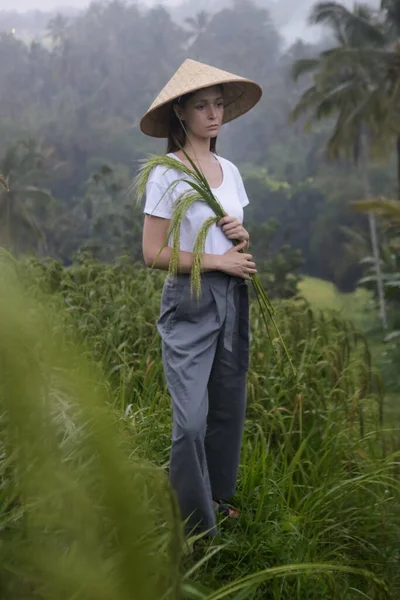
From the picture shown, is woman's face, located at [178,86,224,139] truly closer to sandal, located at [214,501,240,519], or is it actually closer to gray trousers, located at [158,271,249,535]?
gray trousers, located at [158,271,249,535]

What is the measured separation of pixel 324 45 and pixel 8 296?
2806 inches

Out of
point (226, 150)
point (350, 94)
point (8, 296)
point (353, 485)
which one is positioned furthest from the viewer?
point (226, 150)

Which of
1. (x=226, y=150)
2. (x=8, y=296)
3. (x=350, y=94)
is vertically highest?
(x=226, y=150)

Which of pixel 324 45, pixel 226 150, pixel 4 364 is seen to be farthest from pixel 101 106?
pixel 4 364

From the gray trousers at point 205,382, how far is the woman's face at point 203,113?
0.37m

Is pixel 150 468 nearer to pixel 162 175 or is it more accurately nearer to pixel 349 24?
pixel 162 175

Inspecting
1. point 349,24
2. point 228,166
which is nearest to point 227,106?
point 228,166

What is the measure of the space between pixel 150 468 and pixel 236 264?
3.34 ft

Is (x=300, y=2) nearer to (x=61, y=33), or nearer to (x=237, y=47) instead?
(x=237, y=47)

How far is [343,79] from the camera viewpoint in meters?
21.9

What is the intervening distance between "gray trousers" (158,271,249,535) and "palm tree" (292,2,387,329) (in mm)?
17638

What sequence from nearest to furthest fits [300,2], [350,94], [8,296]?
[8,296] < [350,94] < [300,2]

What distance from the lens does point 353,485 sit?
1.87 meters

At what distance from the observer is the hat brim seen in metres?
1.86
